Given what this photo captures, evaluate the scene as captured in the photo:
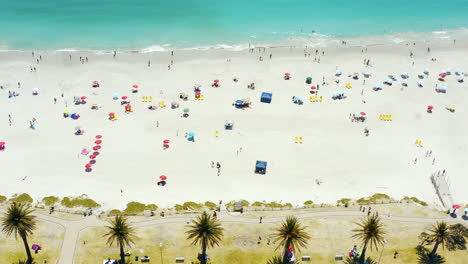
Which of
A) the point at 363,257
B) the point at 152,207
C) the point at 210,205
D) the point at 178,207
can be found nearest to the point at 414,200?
the point at 363,257

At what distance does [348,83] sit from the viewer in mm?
96438

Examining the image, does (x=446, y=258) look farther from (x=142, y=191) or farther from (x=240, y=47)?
(x=240, y=47)

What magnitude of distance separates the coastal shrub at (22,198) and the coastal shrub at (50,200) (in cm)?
210

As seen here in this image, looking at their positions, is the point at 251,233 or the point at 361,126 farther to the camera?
the point at 361,126

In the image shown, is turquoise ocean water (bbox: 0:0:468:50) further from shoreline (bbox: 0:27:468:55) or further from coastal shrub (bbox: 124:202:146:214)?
coastal shrub (bbox: 124:202:146:214)

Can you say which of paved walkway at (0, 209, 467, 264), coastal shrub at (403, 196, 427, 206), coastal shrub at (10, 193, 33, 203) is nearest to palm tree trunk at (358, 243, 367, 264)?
paved walkway at (0, 209, 467, 264)

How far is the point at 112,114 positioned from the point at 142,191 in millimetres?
23779

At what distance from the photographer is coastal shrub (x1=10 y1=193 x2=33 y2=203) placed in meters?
60.5

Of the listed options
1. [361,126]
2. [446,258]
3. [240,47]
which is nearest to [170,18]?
[240,47]

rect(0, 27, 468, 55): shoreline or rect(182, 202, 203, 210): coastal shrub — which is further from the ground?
rect(0, 27, 468, 55): shoreline

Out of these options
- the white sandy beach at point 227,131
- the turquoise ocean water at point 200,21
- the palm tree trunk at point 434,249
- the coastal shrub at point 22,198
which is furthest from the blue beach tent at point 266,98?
the coastal shrub at point 22,198

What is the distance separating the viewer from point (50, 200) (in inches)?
2384

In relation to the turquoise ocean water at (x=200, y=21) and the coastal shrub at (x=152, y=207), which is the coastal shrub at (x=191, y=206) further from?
the turquoise ocean water at (x=200, y=21)

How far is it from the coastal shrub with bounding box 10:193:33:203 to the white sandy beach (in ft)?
5.02
